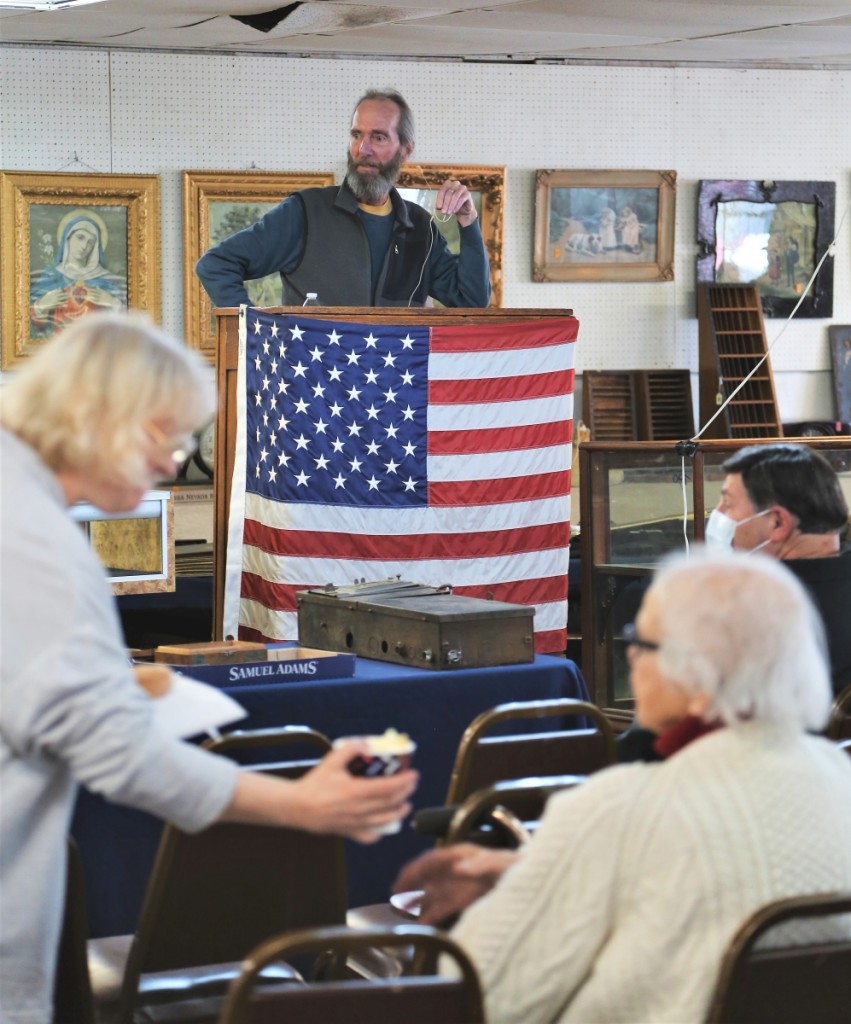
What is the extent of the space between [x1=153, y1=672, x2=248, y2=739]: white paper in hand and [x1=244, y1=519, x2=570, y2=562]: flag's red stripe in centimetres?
335

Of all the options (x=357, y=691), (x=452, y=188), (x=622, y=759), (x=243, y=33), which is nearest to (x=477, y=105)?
(x=243, y=33)

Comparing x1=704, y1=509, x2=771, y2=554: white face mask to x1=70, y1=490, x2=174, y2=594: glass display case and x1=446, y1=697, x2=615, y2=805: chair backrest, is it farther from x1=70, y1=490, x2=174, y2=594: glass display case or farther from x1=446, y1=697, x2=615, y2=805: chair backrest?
x1=70, y1=490, x2=174, y2=594: glass display case

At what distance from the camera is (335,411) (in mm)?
5562

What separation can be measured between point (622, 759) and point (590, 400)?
6.40 m

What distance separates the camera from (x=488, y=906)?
6.59 feet

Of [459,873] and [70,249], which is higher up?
[70,249]

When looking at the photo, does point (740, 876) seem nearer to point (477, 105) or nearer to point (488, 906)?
point (488, 906)

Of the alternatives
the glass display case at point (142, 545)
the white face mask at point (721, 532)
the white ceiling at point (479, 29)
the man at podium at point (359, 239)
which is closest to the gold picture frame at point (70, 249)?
the white ceiling at point (479, 29)

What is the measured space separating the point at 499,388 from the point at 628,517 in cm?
71

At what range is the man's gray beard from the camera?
19.4 ft

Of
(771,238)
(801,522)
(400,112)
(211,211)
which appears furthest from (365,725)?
(771,238)

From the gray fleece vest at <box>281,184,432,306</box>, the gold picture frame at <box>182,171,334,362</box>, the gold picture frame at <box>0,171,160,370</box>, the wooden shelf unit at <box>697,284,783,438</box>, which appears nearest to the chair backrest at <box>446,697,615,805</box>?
the gray fleece vest at <box>281,184,432,306</box>

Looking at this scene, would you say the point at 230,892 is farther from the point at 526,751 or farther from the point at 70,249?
the point at 70,249

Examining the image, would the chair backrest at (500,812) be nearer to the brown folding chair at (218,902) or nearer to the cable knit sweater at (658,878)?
the brown folding chair at (218,902)
